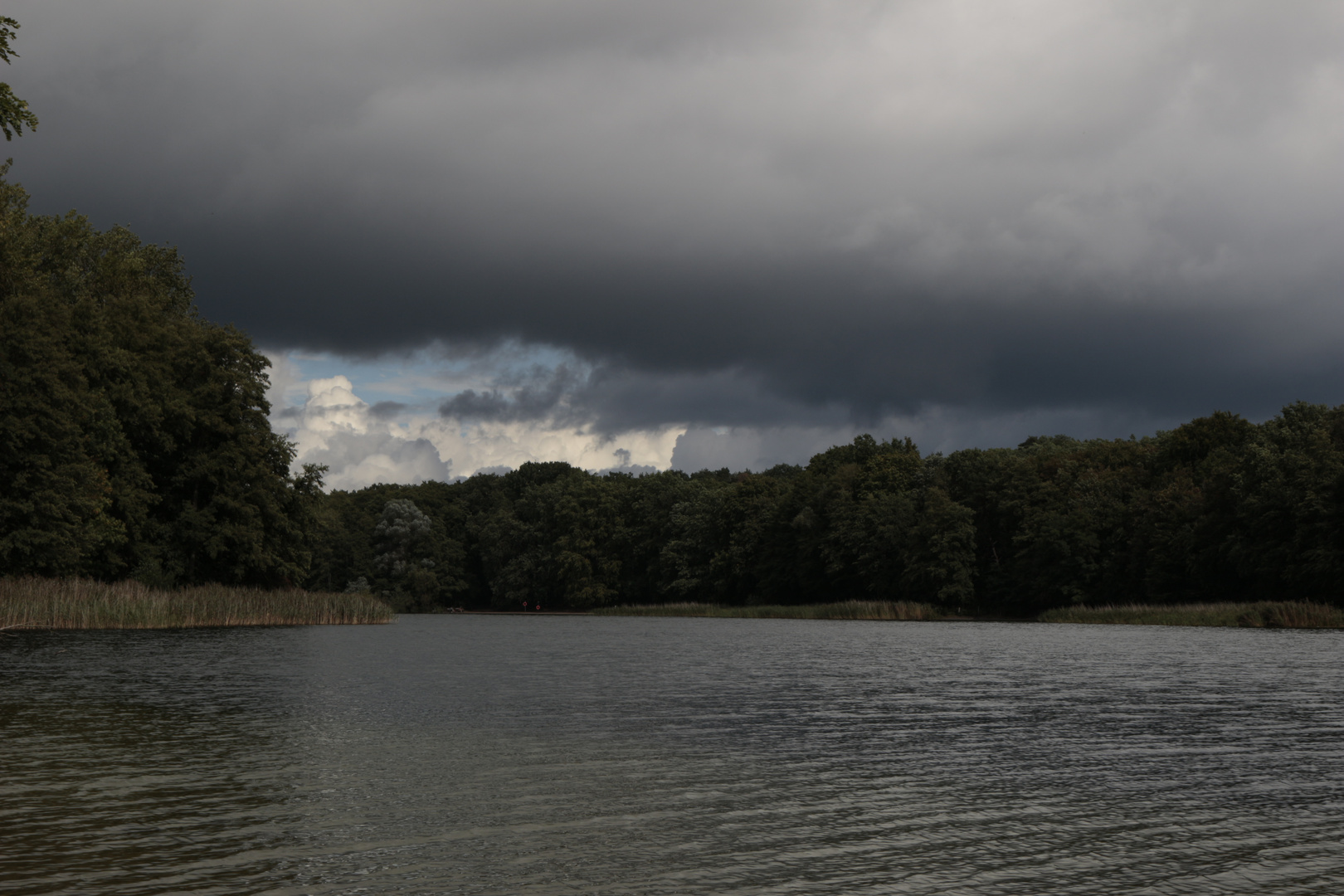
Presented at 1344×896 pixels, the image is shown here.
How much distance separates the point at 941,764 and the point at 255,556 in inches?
2700

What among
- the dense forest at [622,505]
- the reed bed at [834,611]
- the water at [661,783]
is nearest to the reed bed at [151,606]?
the dense forest at [622,505]

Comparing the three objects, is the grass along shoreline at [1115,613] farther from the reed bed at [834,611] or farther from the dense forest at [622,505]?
the dense forest at [622,505]

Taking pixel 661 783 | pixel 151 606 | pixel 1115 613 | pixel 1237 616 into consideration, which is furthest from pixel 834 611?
pixel 661 783

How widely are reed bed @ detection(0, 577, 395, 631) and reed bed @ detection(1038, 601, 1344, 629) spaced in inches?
2177

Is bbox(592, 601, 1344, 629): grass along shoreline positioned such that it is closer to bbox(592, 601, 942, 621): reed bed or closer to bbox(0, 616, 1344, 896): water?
bbox(592, 601, 942, 621): reed bed

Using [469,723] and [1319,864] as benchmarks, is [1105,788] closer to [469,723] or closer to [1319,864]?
[1319,864]

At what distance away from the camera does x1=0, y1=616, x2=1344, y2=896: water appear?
10234 millimetres

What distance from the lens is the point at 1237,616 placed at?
228ft

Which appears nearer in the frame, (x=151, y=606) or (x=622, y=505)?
(x=151, y=606)

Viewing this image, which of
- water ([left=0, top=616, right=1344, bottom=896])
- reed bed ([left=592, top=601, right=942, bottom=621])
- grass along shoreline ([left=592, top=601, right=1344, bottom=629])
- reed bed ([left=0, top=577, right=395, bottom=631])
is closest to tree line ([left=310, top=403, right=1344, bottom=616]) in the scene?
grass along shoreline ([left=592, top=601, right=1344, bottom=629])

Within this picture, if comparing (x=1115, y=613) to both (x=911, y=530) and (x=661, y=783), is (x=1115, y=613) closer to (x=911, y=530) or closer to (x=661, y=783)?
(x=911, y=530)

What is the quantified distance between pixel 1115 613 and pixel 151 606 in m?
66.9

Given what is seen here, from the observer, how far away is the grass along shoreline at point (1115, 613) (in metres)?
66.5

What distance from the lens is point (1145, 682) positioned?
31.0 meters
